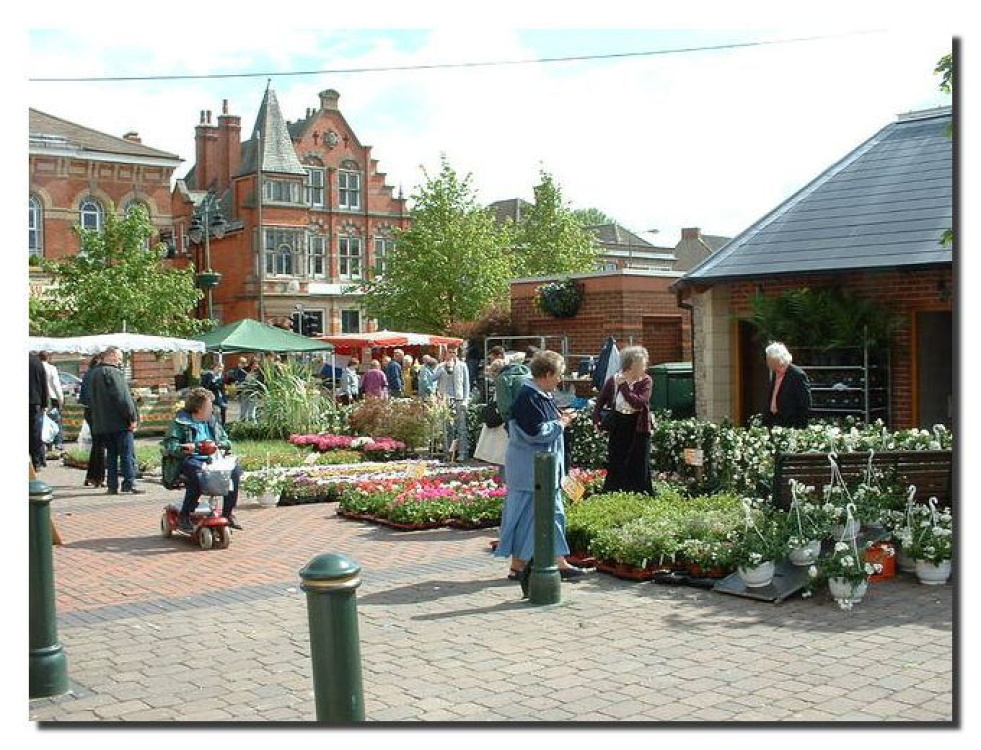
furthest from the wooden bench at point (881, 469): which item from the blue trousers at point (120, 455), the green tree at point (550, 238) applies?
the green tree at point (550, 238)

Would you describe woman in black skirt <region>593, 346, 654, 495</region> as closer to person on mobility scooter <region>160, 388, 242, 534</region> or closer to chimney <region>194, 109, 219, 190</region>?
person on mobility scooter <region>160, 388, 242, 534</region>

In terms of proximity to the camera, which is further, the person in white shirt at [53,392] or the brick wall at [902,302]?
the person in white shirt at [53,392]

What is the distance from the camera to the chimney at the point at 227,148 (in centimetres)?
5456

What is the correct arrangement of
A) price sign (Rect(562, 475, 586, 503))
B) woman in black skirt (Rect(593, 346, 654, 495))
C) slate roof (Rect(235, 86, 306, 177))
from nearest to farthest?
price sign (Rect(562, 475, 586, 503))
woman in black skirt (Rect(593, 346, 654, 495))
slate roof (Rect(235, 86, 306, 177))

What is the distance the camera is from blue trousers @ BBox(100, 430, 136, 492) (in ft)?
44.7

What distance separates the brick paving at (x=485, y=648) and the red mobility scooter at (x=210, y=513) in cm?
47

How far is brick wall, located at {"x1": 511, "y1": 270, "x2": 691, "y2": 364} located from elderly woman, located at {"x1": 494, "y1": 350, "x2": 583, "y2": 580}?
1669cm

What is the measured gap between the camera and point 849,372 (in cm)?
1370

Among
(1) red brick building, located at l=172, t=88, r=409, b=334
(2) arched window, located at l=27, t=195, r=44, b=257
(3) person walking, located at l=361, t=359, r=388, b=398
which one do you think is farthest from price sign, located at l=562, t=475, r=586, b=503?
(1) red brick building, located at l=172, t=88, r=409, b=334

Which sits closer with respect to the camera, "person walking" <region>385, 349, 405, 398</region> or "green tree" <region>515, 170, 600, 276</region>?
"person walking" <region>385, 349, 405, 398</region>

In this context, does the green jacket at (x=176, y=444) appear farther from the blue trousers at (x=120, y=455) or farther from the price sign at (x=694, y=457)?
the price sign at (x=694, y=457)

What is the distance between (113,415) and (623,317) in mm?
13664
